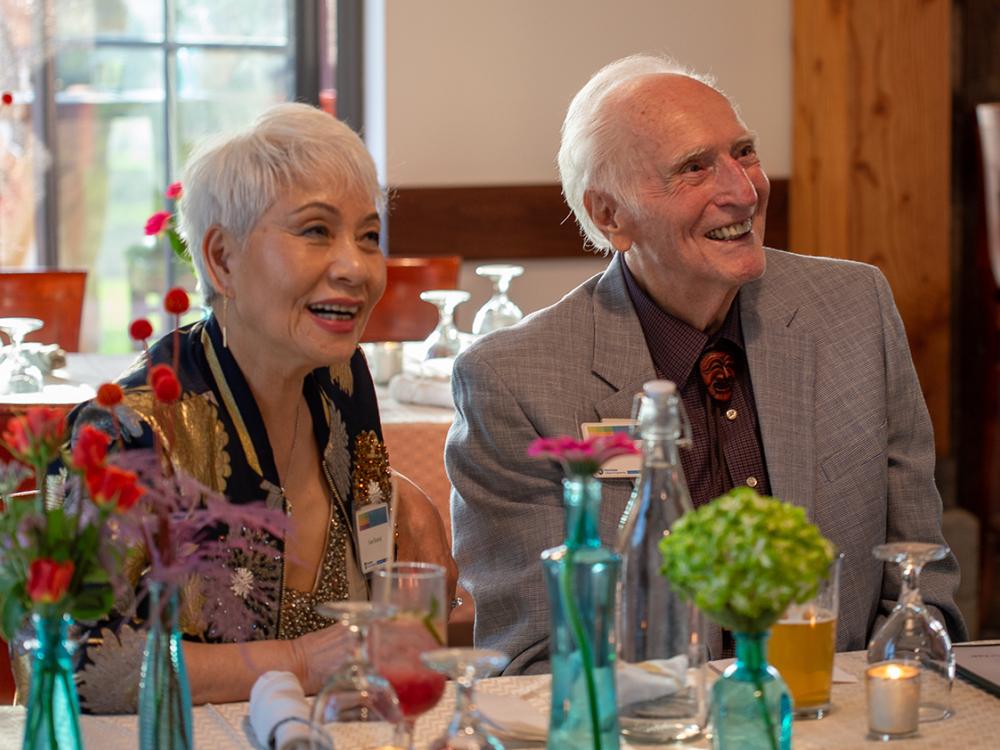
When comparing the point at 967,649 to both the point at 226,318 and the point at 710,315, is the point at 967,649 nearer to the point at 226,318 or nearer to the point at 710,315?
the point at 710,315

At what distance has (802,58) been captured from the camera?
571cm

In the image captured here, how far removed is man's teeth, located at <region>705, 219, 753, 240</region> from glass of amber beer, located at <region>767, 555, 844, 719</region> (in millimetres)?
856

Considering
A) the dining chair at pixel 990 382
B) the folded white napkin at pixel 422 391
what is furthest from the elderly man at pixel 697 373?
the dining chair at pixel 990 382

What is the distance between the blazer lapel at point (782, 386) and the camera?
218 centimetres

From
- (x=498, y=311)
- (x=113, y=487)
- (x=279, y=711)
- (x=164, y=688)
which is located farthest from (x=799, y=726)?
(x=498, y=311)

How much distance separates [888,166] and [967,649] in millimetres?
4032

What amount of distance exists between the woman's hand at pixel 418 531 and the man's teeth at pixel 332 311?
30 centimetres

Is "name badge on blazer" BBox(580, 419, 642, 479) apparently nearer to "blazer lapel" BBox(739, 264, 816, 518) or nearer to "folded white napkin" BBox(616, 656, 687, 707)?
"blazer lapel" BBox(739, 264, 816, 518)

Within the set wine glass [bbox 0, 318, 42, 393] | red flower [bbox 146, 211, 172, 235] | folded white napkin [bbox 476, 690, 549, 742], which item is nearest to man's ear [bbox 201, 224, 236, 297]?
folded white napkin [bbox 476, 690, 549, 742]

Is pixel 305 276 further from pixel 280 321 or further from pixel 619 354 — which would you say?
pixel 619 354

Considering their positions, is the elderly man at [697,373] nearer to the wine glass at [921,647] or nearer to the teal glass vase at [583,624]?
the wine glass at [921,647]

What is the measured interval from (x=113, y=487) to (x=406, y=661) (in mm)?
298

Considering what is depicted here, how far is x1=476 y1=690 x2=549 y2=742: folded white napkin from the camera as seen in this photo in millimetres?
1479

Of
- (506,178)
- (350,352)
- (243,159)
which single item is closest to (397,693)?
(350,352)
